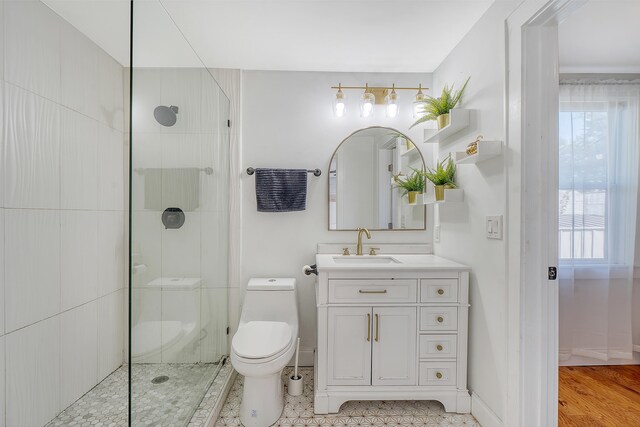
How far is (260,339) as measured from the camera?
5.95 ft

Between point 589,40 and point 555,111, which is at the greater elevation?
point 589,40

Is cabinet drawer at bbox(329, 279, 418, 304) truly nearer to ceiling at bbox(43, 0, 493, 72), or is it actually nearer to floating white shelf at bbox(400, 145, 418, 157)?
floating white shelf at bbox(400, 145, 418, 157)

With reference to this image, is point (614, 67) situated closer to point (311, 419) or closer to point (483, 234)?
point (483, 234)

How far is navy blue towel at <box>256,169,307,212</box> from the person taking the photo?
2365 mm

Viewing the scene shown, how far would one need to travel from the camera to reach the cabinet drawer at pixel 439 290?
1849mm

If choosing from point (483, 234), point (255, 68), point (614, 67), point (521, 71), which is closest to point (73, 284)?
point (255, 68)

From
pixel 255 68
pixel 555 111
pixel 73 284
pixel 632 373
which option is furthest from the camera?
pixel 255 68

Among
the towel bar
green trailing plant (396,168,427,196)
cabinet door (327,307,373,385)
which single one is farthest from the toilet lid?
green trailing plant (396,168,427,196)

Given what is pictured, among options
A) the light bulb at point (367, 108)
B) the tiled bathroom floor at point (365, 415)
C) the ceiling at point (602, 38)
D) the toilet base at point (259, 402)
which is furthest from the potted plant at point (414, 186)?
the toilet base at point (259, 402)

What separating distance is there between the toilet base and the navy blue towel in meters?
1.10

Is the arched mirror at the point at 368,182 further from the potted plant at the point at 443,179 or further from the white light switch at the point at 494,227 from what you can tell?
the white light switch at the point at 494,227

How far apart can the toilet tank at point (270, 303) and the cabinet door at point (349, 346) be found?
419mm

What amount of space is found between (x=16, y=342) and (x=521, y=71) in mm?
2609

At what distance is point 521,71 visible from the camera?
1440 millimetres
